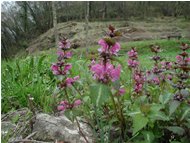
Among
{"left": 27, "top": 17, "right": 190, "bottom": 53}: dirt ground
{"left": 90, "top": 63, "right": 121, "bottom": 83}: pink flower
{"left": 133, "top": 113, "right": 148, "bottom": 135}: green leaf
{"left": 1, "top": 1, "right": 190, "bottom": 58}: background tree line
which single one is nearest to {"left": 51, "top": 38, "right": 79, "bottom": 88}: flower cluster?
{"left": 90, "top": 63, "right": 121, "bottom": 83}: pink flower

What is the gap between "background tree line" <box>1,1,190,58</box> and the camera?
37.2 meters

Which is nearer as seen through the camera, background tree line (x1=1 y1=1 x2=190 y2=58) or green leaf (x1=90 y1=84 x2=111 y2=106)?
green leaf (x1=90 y1=84 x2=111 y2=106)

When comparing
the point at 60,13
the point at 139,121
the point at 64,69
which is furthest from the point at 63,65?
the point at 60,13

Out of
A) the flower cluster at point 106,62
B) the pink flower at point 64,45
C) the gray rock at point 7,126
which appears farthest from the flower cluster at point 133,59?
the gray rock at point 7,126

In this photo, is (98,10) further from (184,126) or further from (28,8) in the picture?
(184,126)

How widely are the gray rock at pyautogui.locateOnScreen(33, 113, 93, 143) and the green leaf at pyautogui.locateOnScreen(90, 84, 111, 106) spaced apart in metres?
0.72

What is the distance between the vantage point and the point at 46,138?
7.24ft

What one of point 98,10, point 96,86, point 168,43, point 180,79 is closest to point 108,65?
point 96,86

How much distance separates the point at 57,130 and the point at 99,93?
0.80m

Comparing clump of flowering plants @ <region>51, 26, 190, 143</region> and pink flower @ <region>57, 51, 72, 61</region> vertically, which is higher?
pink flower @ <region>57, 51, 72, 61</region>

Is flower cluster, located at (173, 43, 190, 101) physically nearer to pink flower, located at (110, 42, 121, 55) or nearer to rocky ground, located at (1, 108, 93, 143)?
pink flower, located at (110, 42, 121, 55)

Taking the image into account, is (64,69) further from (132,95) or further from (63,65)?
(132,95)

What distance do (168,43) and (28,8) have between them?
2111 cm

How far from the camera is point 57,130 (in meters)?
2.21
